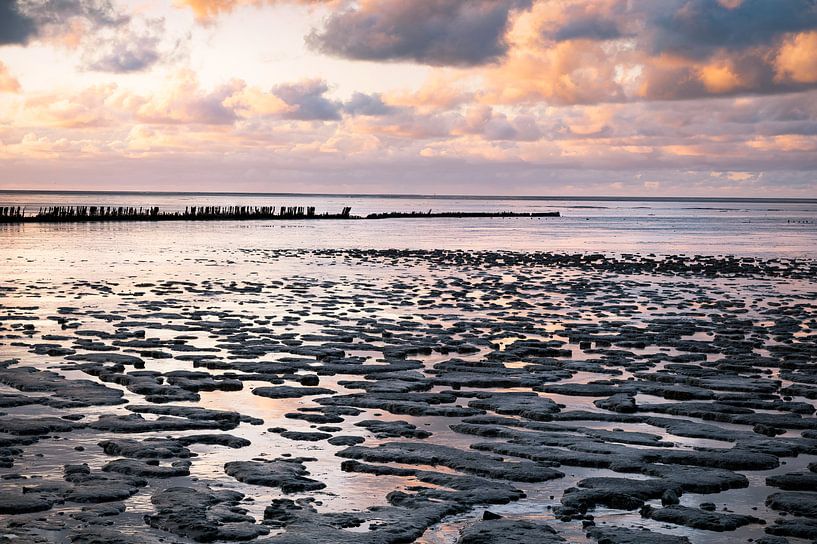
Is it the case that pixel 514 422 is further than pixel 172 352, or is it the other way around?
pixel 172 352

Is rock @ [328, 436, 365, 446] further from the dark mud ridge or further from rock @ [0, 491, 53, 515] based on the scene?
rock @ [0, 491, 53, 515]

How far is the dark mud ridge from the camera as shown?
7.35 metres

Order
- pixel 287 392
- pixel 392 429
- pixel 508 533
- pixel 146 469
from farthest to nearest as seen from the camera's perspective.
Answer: pixel 287 392 → pixel 392 429 → pixel 146 469 → pixel 508 533

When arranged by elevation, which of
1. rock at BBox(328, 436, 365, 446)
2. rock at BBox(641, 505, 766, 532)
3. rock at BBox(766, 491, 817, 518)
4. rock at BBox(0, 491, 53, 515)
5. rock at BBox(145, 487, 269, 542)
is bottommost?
rock at BBox(145, 487, 269, 542)

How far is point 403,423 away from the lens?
35.0 feet

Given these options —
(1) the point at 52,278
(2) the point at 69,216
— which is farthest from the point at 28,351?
(2) the point at 69,216

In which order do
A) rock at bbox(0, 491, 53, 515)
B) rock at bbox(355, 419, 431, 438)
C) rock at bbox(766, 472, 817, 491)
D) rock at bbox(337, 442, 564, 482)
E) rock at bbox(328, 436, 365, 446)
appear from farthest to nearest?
1. rock at bbox(355, 419, 431, 438)
2. rock at bbox(328, 436, 365, 446)
3. rock at bbox(337, 442, 564, 482)
4. rock at bbox(766, 472, 817, 491)
5. rock at bbox(0, 491, 53, 515)

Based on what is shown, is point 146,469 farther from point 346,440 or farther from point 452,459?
point 452,459

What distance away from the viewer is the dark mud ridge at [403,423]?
24.1ft

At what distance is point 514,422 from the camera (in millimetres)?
10898

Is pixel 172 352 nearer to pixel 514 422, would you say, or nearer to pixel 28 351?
pixel 28 351

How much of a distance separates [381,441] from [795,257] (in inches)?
1614

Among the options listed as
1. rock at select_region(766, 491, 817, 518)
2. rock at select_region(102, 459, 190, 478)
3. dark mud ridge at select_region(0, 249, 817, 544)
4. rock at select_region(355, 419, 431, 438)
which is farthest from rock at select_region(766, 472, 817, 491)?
rock at select_region(102, 459, 190, 478)

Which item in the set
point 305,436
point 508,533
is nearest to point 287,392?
point 305,436
